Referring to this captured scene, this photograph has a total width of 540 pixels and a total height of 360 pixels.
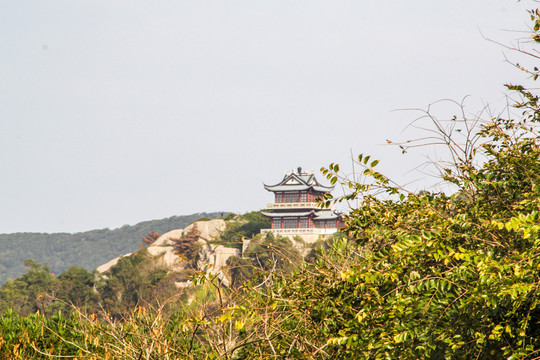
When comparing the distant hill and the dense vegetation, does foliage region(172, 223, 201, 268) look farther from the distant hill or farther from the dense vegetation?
the distant hill

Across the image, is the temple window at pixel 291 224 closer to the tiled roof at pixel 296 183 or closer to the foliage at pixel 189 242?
the tiled roof at pixel 296 183

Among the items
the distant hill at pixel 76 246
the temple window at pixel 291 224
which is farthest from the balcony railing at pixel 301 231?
the distant hill at pixel 76 246

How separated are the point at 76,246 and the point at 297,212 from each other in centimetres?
11102

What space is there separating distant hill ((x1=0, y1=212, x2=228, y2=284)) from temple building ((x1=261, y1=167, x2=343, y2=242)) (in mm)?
93609

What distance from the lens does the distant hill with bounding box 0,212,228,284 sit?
144m

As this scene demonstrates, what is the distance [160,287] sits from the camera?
146ft

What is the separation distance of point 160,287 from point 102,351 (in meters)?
38.5

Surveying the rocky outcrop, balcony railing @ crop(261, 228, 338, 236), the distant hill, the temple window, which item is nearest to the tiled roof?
the temple window

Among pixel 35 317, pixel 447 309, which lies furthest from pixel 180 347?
pixel 447 309

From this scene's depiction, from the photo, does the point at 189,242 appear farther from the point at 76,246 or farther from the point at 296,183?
the point at 76,246

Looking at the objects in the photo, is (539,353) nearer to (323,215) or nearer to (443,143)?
(443,143)

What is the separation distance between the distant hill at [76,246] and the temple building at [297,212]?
93.6m

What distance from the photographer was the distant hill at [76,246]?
144m

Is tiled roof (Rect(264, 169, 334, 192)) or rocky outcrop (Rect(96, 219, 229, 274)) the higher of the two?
tiled roof (Rect(264, 169, 334, 192))
